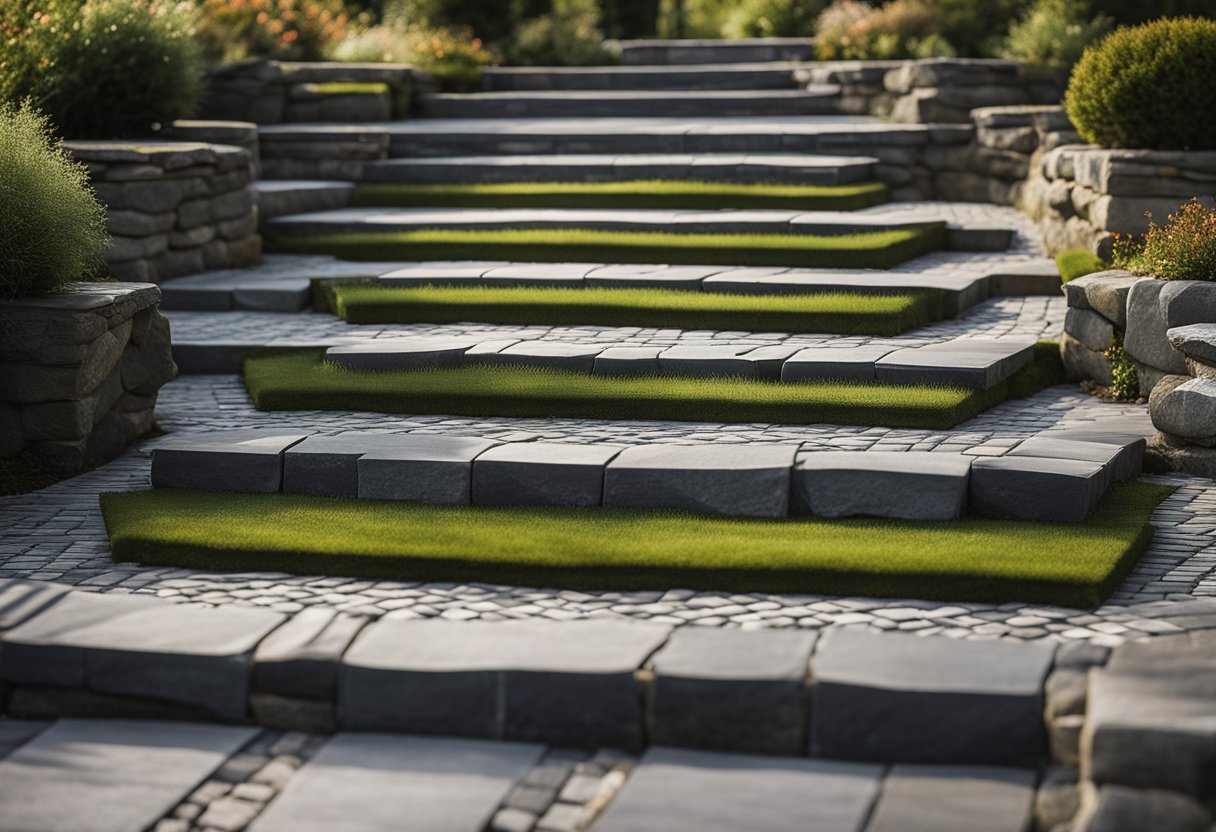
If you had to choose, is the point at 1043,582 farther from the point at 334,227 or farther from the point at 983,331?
the point at 334,227

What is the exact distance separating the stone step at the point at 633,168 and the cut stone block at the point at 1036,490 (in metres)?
5.91

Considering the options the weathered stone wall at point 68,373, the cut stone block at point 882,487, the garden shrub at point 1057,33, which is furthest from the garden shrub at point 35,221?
the garden shrub at point 1057,33

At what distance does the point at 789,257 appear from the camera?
9461 millimetres

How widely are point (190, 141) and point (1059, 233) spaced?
238 inches

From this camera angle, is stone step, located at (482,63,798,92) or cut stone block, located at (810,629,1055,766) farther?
stone step, located at (482,63,798,92)

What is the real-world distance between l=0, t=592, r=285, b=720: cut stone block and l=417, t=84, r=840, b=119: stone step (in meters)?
10.0

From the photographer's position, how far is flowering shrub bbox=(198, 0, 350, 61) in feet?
45.1

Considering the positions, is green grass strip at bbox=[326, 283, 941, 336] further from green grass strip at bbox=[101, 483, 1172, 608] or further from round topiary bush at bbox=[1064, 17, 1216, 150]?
green grass strip at bbox=[101, 483, 1172, 608]

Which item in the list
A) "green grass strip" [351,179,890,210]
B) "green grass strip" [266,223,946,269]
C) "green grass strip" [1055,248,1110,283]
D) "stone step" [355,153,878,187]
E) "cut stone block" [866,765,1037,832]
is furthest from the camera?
"stone step" [355,153,878,187]

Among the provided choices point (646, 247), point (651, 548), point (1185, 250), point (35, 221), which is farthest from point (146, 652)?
point (646, 247)

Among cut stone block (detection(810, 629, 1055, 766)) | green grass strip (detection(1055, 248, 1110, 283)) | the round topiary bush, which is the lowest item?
cut stone block (detection(810, 629, 1055, 766))

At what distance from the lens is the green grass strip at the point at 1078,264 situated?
8.38 metres

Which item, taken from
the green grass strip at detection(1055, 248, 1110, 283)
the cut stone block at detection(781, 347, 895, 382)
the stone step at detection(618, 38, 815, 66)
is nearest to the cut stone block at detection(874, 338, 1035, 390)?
the cut stone block at detection(781, 347, 895, 382)

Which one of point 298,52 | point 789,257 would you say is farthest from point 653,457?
point 298,52
